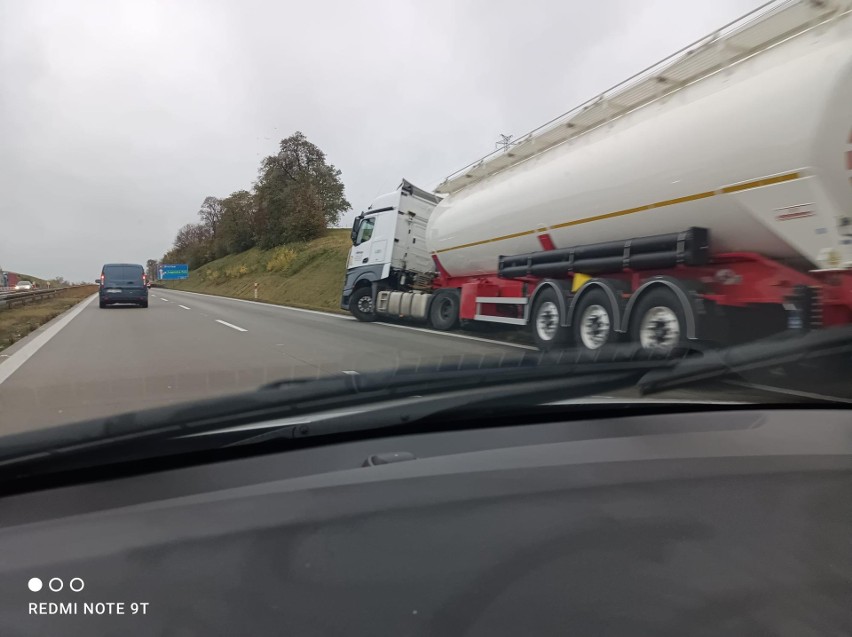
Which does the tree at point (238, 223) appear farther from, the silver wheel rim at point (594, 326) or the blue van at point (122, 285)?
the silver wheel rim at point (594, 326)

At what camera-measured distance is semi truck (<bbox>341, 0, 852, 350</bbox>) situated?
5.87 metres

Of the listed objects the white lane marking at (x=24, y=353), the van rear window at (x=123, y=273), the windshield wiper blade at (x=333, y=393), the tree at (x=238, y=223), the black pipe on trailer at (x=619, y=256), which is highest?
the tree at (x=238, y=223)

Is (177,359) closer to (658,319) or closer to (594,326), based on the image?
(594,326)

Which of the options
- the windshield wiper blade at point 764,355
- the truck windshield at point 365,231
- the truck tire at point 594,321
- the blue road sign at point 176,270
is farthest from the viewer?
the blue road sign at point 176,270

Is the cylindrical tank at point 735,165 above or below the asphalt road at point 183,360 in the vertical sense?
above

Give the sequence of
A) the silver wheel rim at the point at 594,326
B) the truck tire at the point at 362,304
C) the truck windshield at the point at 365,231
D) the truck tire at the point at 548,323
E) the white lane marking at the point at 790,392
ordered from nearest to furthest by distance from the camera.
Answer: the white lane marking at the point at 790,392
the silver wheel rim at the point at 594,326
the truck tire at the point at 548,323
the truck windshield at the point at 365,231
the truck tire at the point at 362,304

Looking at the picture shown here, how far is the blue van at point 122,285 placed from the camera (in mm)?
24688

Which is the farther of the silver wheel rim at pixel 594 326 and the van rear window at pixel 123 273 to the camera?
the van rear window at pixel 123 273

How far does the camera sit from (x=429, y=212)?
16.6 metres

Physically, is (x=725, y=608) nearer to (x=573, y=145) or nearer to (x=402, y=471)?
(x=402, y=471)

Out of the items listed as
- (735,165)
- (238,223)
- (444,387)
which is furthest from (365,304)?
(238,223)

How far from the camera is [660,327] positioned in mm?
7750

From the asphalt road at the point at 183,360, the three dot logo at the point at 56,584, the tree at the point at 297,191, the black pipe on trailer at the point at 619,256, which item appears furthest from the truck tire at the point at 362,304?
the tree at the point at 297,191

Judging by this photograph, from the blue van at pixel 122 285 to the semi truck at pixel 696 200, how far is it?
59.3ft
